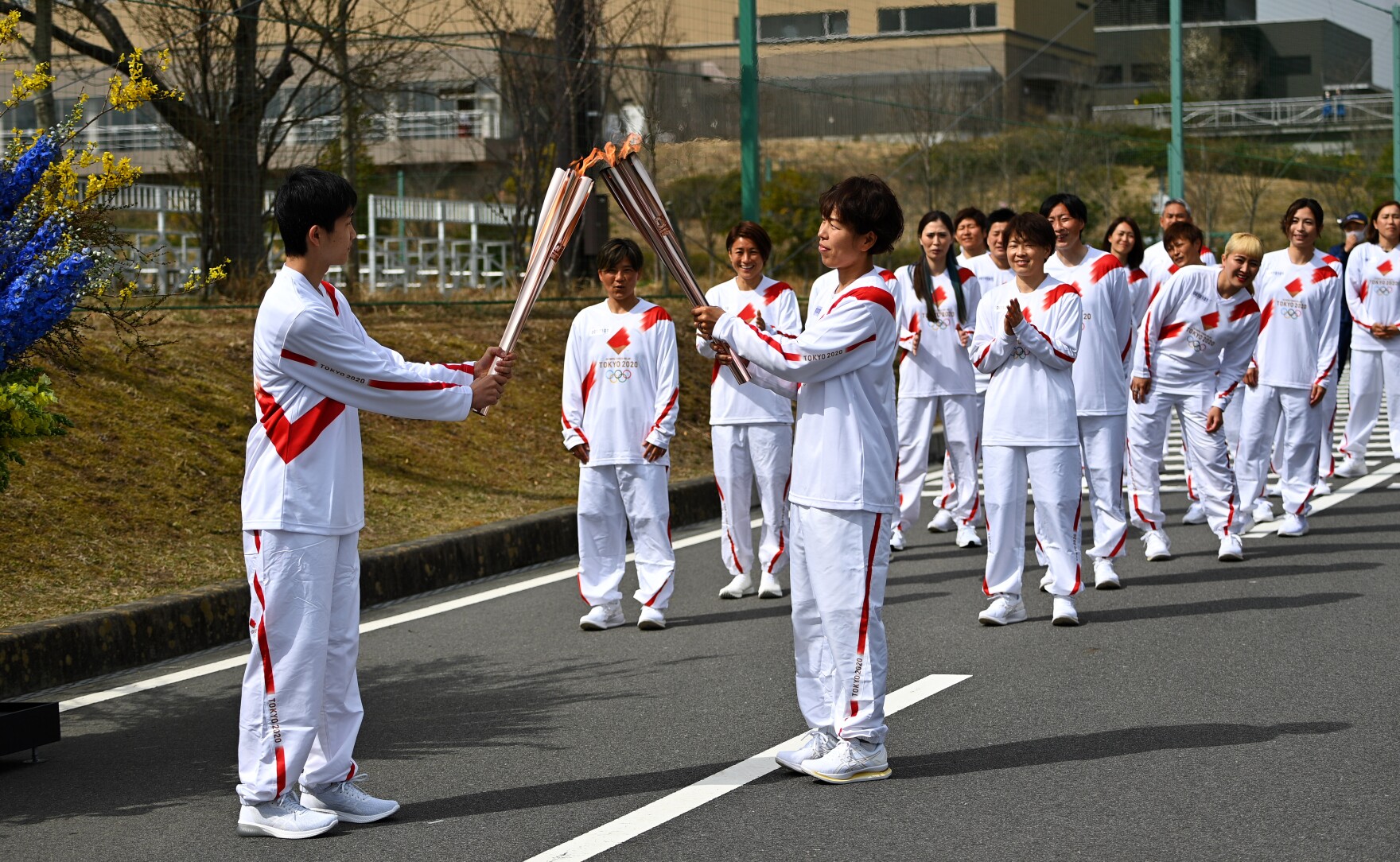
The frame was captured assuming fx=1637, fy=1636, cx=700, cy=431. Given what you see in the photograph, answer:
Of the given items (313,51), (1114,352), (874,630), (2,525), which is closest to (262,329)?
(874,630)

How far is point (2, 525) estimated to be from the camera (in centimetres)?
826

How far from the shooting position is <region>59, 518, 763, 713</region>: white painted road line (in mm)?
6566

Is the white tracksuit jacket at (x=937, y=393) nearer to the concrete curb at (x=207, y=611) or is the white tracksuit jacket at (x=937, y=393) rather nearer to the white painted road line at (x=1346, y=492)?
the white painted road line at (x=1346, y=492)

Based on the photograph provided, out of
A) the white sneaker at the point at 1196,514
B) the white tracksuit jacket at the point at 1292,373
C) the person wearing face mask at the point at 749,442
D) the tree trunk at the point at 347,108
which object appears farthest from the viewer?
the tree trunk at the point at 347,108

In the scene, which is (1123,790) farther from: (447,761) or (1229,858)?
(447,761)

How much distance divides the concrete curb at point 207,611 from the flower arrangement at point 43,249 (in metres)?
1.23

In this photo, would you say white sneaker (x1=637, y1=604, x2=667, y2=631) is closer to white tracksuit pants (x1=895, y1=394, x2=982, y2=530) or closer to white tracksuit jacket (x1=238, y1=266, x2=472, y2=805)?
white tracksuit pants (x1=895, y1=394, x2=982, y2=530)

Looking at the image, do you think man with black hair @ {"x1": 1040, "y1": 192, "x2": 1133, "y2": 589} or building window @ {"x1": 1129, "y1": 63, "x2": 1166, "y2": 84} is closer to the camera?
man with black hair @ {"x1": 1040, "y1": 192, "x2": 1133, "y2": 589}

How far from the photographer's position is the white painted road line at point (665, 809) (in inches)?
178

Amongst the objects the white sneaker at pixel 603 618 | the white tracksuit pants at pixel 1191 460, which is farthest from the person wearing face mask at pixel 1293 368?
the white sneaker at pixel 603 618

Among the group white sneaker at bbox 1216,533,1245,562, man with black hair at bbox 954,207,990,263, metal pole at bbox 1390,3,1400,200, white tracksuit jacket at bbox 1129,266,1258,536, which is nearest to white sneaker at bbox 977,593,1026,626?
white sneaker at bbox 1216,533,1245,562

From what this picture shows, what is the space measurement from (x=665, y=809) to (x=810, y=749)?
63 cm

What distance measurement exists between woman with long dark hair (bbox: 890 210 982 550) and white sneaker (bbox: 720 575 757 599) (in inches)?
66.6

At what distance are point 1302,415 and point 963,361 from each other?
223 cm
